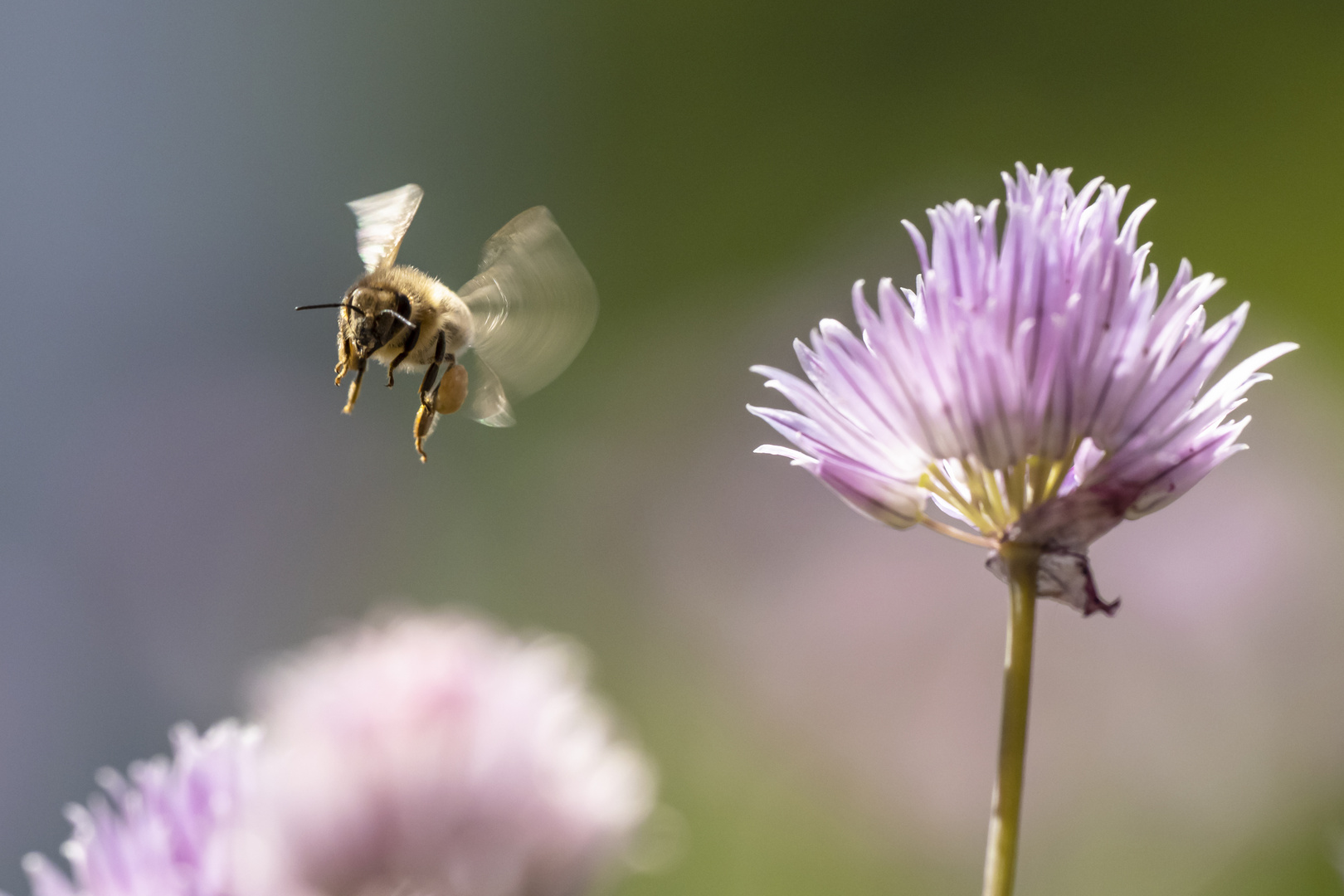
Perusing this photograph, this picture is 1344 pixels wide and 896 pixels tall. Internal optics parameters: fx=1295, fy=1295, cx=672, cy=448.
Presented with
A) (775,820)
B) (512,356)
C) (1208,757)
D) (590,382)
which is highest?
(590,382)

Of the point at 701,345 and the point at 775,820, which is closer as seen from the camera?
the point at 775,820

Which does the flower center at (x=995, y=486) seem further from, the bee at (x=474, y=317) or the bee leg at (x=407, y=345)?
the bee leg at (x=407, y=345)

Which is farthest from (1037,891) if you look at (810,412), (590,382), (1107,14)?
(1107,14)

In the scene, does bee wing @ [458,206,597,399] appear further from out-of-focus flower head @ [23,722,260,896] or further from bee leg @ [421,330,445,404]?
out-of-focus flower head @ [23,722,260,896]

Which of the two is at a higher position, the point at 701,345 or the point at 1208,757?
the point at 701,345

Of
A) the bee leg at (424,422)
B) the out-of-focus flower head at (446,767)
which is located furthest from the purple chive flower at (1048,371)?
the bee leg at (424,422)

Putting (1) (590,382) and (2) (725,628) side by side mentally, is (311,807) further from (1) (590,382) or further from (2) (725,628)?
(1) (590,382)

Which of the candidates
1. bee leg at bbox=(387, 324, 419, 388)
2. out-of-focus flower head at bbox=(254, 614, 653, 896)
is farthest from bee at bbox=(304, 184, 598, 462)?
out-of-focus flower head at bbox=(254, 614, 653, 896)

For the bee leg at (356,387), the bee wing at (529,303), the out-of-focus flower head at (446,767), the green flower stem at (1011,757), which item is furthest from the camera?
the bee wing at (529,303)
